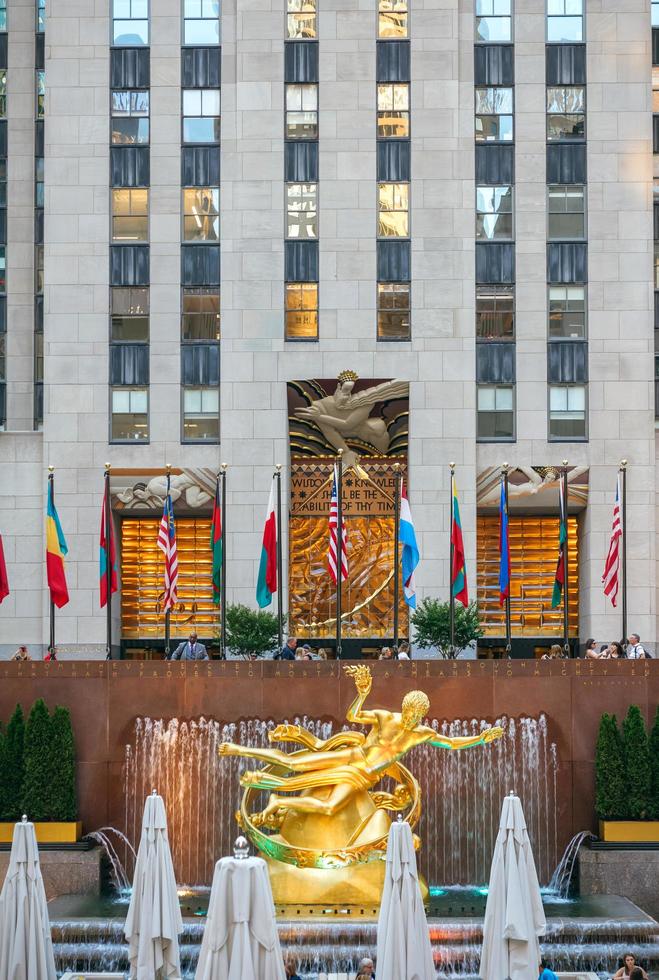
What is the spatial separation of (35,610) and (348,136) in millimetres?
18940

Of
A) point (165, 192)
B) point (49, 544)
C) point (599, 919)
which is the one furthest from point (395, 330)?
point (599, 919)

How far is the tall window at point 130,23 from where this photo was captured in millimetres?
55281

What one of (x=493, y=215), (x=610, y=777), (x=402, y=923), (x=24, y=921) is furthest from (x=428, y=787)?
(x=493, y=215)

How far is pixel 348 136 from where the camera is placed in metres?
54.4

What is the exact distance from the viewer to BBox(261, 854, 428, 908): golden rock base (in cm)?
3175

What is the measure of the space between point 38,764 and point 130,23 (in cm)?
2916

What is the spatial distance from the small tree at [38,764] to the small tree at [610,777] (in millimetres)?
12134

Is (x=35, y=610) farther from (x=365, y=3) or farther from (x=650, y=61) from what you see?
(x=650, y=61)

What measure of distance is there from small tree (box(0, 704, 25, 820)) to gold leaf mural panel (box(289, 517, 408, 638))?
17979 millimetres

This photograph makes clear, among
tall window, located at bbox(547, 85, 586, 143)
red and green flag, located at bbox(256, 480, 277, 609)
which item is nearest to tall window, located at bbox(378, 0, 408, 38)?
tall window, located at bbox(547, 85, 586, 143)

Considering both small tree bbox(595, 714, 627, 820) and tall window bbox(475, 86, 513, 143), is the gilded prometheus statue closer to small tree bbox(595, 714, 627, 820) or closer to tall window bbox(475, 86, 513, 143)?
small tree bbox(595, 714, 627, 820)

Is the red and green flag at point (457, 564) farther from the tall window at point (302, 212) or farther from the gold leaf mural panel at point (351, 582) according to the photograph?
the tall window at point (302, 212)

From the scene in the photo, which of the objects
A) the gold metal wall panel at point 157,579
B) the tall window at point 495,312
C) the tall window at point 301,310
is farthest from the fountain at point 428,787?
the tall window at point 495,312

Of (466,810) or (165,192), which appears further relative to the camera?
(165,192)
